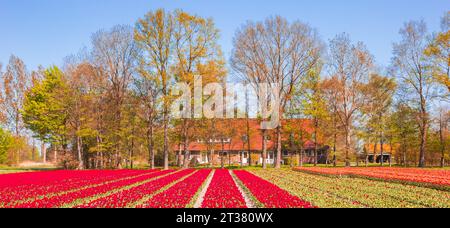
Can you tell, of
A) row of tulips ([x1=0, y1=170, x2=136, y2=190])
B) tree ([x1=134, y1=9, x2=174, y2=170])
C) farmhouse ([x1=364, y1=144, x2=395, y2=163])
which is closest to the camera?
row of tulips ([x1=0, y1=170, x2=136, y2=190])

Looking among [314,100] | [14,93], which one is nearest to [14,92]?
[14,93]

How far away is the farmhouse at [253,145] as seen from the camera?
5203cm

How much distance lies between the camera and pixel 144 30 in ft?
140

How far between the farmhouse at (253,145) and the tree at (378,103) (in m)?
7.21

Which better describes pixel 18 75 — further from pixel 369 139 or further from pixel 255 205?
pixel 255 205

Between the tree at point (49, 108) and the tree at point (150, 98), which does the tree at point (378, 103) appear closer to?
the tree at point (150, 98)

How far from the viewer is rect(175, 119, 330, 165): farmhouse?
52031 millimetres

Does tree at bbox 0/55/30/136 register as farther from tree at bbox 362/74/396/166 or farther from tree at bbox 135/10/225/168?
tree at bbox 362/74/396/166

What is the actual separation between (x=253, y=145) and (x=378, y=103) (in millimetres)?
21980

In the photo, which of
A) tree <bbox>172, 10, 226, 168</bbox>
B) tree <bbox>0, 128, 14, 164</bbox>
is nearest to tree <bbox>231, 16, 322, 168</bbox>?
tree <bbox>172, 10, 226, 168</bbox>

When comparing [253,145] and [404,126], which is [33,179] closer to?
[404,126]

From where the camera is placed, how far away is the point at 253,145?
6725cm

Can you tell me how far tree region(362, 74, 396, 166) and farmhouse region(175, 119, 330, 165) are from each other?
721 cm
